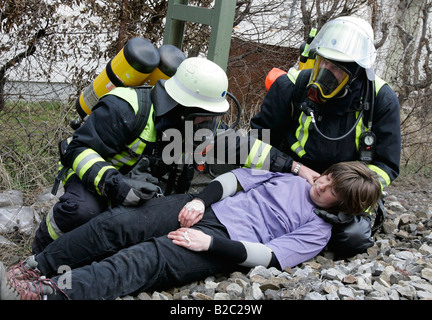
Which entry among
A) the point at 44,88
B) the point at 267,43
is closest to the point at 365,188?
the point at 44,88

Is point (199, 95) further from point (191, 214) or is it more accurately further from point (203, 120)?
point (191, 214)

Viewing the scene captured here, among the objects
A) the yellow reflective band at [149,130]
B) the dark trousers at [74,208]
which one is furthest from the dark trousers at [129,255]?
the yellow reflective band at [149,130]

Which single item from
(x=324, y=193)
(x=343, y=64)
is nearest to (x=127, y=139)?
(x=324, y=193)

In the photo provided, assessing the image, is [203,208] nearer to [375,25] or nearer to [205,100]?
[205,100]

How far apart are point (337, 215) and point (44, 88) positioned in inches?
130

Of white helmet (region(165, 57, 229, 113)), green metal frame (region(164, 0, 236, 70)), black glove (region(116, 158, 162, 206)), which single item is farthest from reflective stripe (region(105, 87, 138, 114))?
green metal frame (region(164, 0, 236, 70))

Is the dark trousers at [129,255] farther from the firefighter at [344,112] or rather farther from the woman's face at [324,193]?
the firefighter at [344,112]

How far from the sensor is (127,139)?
3086 millimetres

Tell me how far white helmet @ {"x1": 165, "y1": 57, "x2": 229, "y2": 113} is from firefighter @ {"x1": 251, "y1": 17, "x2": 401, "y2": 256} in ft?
2.53

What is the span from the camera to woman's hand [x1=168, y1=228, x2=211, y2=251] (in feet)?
8.89

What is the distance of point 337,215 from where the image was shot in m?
3.18

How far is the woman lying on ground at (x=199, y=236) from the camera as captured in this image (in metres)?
2.47

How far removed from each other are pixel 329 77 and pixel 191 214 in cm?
142

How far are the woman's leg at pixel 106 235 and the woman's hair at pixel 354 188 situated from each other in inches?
42.8
